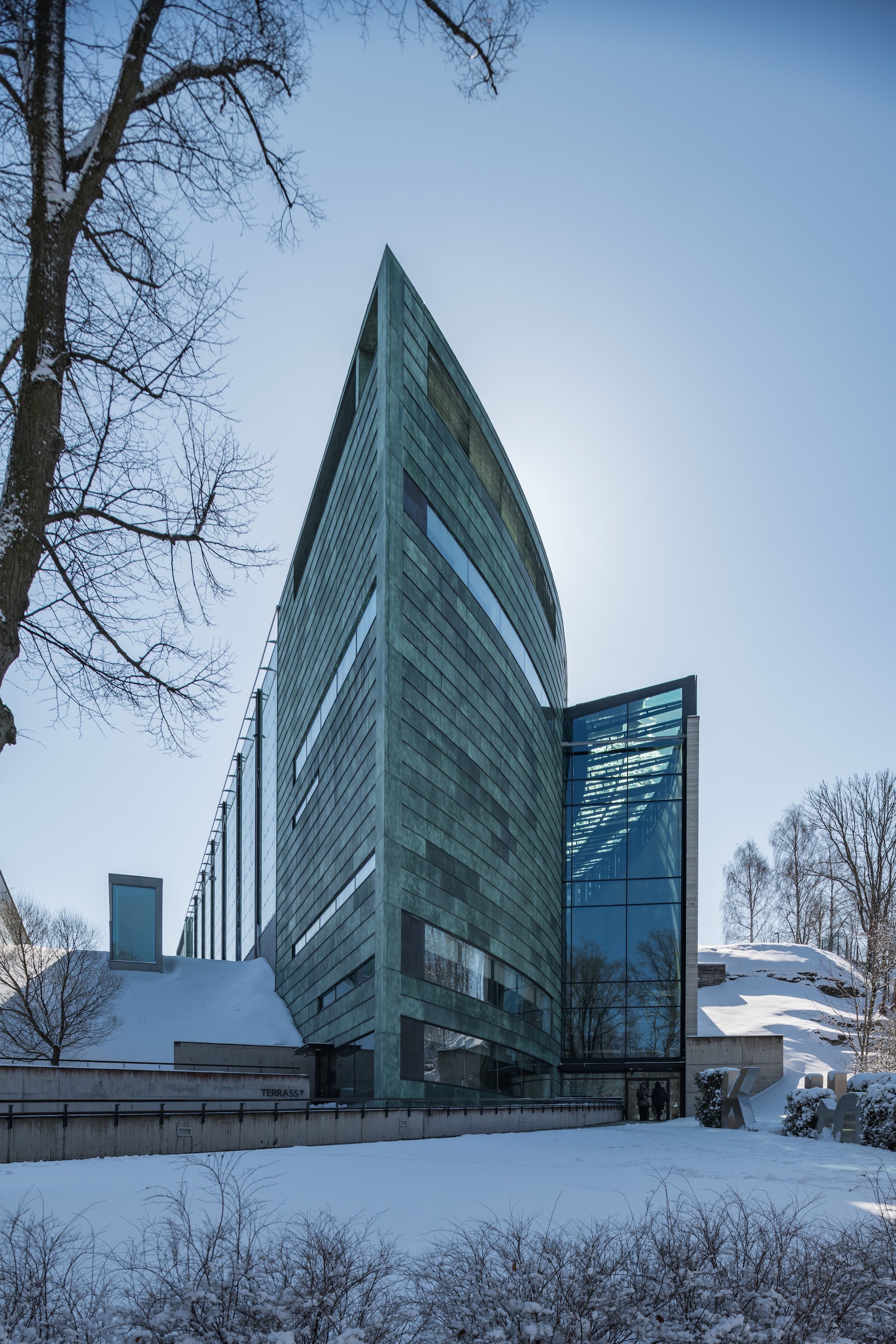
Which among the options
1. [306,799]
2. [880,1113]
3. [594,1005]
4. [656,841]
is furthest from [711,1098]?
[306,799]

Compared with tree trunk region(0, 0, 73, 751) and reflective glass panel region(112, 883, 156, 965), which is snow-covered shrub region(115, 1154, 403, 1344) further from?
reflective glass panel region(112, 883, 156, 965)

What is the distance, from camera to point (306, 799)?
3881 cm

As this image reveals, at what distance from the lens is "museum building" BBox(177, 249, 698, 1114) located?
26.5 meters

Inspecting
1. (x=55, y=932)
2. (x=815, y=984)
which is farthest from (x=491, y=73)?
(x=815, y=984)

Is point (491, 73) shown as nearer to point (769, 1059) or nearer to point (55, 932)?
point (769, 1059)

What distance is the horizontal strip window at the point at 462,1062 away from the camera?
25.4 m

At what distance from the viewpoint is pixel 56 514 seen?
7.43m

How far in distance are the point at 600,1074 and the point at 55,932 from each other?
76.0 ft

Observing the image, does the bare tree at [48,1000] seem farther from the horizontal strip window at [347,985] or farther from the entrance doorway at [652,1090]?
the entrance doorway at [652,1090]

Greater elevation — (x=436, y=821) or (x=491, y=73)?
(x=491, y=73)

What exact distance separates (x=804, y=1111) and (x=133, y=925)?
30.3 m

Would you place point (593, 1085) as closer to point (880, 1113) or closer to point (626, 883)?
point (626, 883)

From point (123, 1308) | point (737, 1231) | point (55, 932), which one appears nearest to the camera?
point (123, 1308)

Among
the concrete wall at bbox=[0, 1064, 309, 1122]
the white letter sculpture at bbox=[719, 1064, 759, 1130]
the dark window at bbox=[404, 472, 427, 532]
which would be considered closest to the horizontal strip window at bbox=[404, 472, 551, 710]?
the dark window at bbox=[404, 472, 427, 532]
